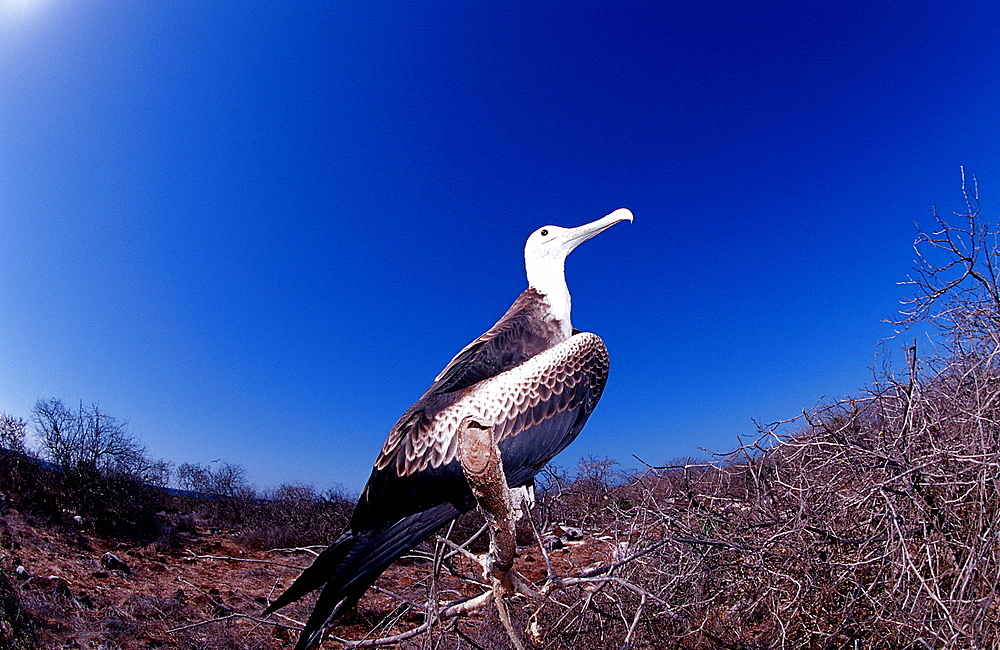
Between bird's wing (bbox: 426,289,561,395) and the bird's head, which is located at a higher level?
the bird's head

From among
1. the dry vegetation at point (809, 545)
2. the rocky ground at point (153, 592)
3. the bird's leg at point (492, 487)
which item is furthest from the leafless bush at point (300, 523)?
the bird's leg at point (492, 487)

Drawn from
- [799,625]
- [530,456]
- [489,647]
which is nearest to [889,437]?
[799,625]

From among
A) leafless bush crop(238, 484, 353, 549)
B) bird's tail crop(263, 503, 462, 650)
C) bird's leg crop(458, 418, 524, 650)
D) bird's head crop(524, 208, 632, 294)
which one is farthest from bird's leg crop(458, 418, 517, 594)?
leafless bush crop(238, 484, 353, 549)

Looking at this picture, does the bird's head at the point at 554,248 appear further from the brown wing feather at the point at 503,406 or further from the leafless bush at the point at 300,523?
the leafless bush at the point at 300,523

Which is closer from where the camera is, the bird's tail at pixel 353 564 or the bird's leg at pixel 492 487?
the bird's leg at pixel 492 487

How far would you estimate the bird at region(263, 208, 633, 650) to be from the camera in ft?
8.09

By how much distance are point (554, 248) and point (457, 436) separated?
1397 mm

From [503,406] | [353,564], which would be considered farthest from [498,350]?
[353,564]

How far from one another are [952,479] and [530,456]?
189 cm

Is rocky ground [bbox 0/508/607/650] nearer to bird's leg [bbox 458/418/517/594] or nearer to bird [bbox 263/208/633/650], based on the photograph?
bird [bbox 263/208/633/650]

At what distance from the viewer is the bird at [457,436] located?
8.09 feet

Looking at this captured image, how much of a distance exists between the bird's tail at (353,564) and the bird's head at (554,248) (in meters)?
1.50

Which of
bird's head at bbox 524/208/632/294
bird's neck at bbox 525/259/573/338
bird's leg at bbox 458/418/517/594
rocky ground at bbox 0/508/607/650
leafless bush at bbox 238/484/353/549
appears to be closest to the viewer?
bird's leg at bbox 458/418/517/594

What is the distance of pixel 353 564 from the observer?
2447 millimetres
